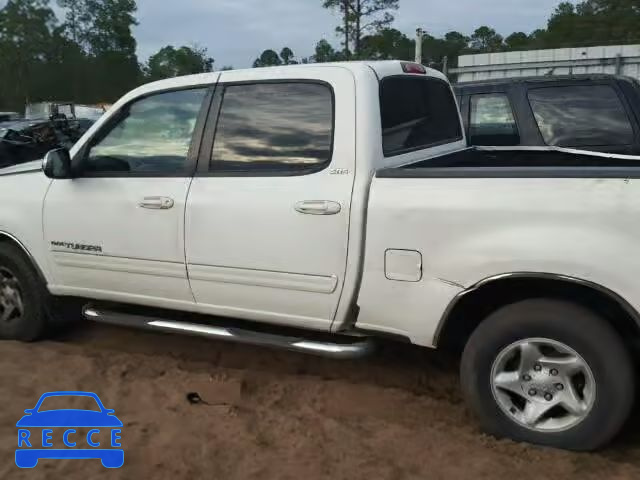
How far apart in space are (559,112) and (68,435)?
4.74 metres

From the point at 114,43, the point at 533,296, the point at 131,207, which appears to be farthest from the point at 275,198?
the point at 114,43

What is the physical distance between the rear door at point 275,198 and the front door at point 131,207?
14 cm

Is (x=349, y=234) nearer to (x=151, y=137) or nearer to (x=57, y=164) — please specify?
(x=151, y=137)

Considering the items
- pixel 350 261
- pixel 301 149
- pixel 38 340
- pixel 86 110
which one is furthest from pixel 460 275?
pixel 86 110

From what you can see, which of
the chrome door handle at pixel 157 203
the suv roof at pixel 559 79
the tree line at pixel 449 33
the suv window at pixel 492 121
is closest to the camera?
the chrome door handle at pixel 157 203

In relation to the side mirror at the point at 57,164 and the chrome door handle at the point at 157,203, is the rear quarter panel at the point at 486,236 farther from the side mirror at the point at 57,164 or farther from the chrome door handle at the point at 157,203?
the side mirror at the point at 57,164

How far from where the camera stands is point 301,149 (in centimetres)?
350

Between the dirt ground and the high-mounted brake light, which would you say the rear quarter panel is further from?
the high-mounted brake light

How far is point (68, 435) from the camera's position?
3260 mm

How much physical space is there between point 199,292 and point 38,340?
5.09 feet

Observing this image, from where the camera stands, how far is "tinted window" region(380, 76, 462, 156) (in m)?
3.53

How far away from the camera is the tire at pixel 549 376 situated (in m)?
2.80

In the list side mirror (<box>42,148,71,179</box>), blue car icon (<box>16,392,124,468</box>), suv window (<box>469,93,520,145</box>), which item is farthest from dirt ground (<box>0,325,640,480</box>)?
suv window (<box>469,93,520,145</box>)

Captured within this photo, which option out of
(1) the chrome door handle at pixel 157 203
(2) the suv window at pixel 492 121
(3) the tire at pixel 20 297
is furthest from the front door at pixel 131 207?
(2) the suv window at pixel 492 121
